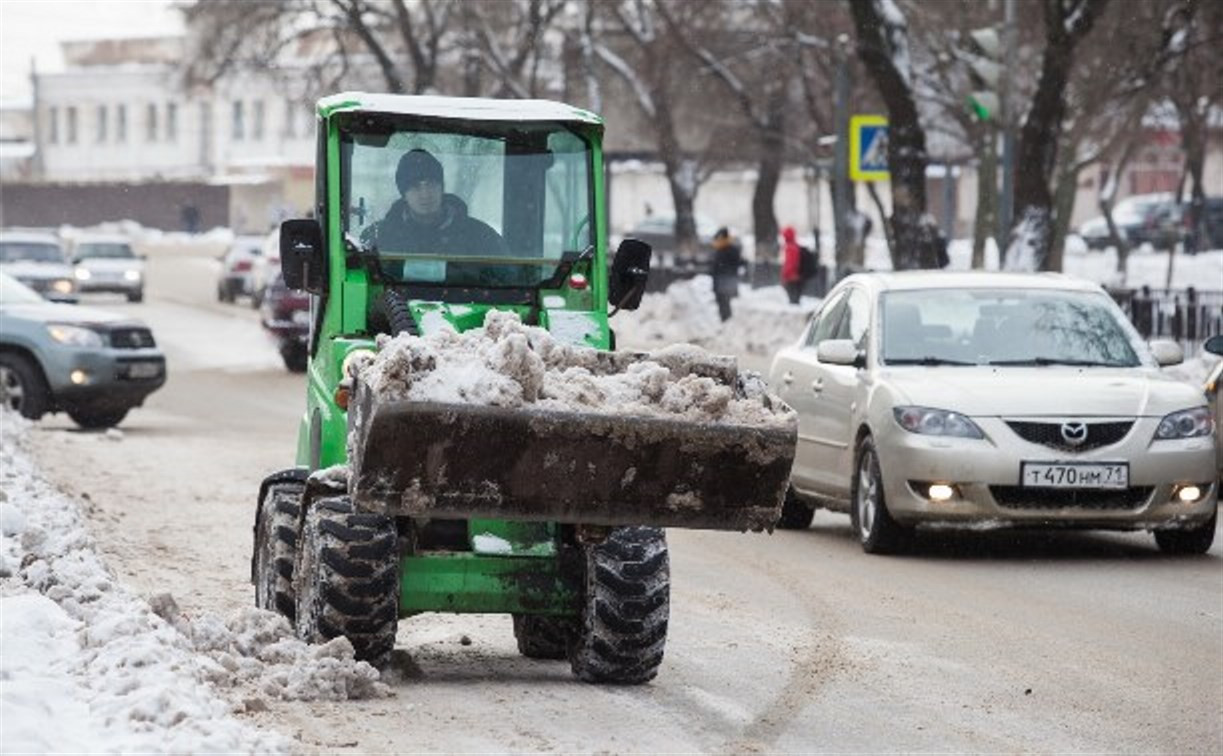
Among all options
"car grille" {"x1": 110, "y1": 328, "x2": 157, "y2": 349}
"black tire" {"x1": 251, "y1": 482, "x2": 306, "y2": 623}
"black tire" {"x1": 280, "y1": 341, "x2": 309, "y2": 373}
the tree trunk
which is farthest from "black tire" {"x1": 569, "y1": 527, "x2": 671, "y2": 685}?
the tree trunk

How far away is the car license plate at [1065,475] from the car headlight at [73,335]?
11905 mm

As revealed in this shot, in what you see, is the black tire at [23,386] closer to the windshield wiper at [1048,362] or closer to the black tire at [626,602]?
the windshield wiper at [1048,362]

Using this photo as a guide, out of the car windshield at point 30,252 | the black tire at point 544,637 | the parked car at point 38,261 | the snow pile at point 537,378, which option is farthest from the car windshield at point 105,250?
the snow pile at point 537,378

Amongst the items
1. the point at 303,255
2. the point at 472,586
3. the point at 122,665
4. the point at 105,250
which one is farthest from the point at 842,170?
the point at 122,665

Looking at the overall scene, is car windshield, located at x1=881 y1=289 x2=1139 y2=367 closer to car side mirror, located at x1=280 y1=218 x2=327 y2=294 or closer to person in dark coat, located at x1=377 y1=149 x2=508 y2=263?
person in dark coat, located at x1=377 y1=149 x2=508 y2=263

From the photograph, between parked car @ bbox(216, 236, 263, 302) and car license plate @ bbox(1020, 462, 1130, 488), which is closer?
car license plate @ bbox(1020, 462, 1130, 488)

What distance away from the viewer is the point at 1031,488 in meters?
14.2

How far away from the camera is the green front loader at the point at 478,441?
889cm

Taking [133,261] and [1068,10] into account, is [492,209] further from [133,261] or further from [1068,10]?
[133,261]

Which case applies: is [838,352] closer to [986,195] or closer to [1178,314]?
[1178,314]

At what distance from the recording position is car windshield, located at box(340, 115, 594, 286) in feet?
34.7

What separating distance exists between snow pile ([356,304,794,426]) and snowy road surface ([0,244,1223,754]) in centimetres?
94

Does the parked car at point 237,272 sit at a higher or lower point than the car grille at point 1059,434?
lower

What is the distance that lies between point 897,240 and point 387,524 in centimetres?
2481
